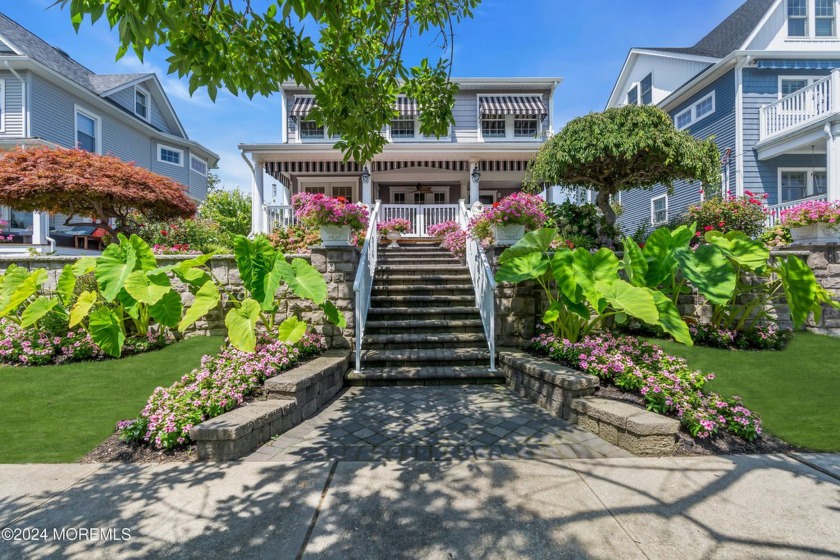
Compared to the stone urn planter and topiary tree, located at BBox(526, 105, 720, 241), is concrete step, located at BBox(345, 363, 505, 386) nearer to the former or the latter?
topiary tree, located at BBox(526, 105, 720, 241)

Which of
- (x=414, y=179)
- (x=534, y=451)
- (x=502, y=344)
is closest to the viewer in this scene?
(x=534, y=451)

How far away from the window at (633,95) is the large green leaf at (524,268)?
14.5 meters

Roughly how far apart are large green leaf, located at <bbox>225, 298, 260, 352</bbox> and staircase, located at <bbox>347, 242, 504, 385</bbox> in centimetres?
138

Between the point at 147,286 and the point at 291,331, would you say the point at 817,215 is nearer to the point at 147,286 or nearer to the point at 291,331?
the point at 291,331

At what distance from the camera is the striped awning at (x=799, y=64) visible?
10.5 m

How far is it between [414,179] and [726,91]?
998 centimetres

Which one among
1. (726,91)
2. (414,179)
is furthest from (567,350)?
(726,91)

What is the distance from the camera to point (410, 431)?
334cm

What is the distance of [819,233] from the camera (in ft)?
18.2

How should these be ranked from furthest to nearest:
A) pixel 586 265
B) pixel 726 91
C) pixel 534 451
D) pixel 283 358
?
pixel 726 91
pixel 283 358
pixel 586 265
pixel 534 451

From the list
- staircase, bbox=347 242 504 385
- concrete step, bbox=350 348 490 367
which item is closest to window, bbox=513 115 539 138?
staircase, bbox=347 242 504 385

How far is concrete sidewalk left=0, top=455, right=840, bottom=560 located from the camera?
1919 mm

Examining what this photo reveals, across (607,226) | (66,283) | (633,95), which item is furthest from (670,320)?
(633,95)

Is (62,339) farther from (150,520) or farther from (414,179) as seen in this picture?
(414,179)
